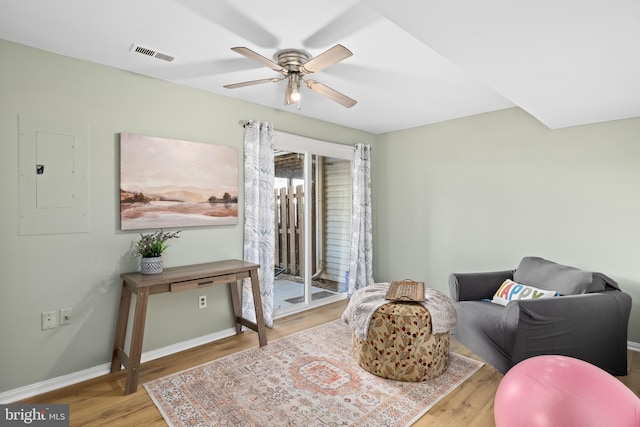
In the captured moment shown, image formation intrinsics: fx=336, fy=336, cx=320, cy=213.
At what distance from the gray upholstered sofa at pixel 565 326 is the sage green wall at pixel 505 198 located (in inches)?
27.3

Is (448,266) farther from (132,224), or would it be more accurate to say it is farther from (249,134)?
(132,224)

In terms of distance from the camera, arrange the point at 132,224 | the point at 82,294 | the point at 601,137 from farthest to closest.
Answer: the point at 601,137, the point at 132,224, the point at 82,294

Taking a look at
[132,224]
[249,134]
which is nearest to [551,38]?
[249,134]

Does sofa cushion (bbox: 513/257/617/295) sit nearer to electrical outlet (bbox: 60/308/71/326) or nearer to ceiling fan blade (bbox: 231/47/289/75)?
ceiling fan blade (bbox: 231/47/289/75)

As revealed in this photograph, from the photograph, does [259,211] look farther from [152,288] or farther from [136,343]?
[136,343]

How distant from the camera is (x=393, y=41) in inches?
89.0

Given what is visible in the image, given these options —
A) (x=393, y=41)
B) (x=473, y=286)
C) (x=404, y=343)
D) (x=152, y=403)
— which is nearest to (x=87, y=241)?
(x=152, y=403)

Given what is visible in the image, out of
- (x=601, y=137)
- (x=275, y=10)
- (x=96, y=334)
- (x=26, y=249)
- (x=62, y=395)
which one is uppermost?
(x=275, y=10)

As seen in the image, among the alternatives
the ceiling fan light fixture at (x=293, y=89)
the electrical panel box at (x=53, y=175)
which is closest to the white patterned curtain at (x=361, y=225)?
the ceiling fan light fixture at (x=293, y=89)

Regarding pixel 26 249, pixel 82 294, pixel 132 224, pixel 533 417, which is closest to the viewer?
pixel 533 417

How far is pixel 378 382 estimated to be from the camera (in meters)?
2.51

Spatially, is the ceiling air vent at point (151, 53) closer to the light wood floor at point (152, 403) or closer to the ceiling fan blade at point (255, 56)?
the ceiling fan blade at point (255, 56)

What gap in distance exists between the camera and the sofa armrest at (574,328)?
240 cm

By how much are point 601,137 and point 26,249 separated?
4.96 meters
